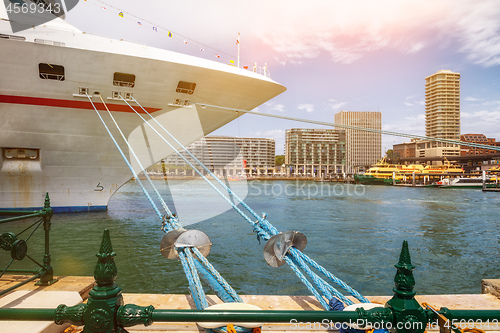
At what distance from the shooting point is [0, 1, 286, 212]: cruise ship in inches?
487

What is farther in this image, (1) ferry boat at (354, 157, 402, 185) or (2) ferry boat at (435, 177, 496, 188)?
(1) ferry boat at (354, 157, 402, 185)

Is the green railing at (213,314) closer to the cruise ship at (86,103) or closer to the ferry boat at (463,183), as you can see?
the cruise ship at (86,103)

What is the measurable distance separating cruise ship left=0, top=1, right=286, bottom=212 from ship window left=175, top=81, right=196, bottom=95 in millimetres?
43

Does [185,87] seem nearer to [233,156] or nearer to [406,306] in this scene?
[406,306]

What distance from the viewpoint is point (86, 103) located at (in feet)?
45.0

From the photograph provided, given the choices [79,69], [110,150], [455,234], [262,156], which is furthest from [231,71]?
[262,156]

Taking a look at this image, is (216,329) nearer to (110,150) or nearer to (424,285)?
(424,285)

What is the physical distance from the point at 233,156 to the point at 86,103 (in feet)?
433

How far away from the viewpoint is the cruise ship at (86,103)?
1238 cm

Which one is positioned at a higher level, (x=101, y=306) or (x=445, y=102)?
(x=445, y=102)

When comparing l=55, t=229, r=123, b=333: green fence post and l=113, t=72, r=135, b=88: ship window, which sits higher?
l=113, t=72, r=135, b=88: ship window

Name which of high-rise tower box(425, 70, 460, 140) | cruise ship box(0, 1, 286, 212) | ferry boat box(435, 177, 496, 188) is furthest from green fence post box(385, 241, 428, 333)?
high-rise tower box(425, 70, 460, 140)

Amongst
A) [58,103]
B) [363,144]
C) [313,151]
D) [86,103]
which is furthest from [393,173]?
[363,144]

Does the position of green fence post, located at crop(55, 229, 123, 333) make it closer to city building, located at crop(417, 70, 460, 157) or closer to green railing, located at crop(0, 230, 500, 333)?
green railing, located at crop(0, 230, 500, 333)
